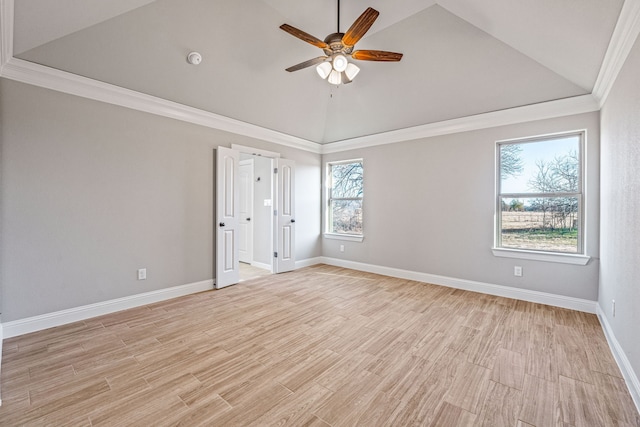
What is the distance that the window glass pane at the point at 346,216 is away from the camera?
18.4ft

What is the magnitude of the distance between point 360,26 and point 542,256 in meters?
3.65

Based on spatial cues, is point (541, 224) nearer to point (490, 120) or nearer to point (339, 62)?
point (490, 120)

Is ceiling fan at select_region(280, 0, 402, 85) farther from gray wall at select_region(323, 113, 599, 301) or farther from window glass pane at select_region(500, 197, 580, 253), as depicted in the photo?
window glass pane at select_region(500, 197, 580, 253)

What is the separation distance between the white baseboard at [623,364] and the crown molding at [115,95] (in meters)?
5.06

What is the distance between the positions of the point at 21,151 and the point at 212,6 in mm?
2436

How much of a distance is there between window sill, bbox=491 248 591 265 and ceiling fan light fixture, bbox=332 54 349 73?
330cm

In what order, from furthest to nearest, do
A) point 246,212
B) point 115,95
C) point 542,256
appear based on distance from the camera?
point 246,212 → point 542,256 → point 115,95

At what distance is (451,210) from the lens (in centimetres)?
434

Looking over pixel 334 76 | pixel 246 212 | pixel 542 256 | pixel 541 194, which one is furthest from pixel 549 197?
pixel 246 212

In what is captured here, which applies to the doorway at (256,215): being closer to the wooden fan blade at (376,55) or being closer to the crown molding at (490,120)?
the crown molding at (490,120)

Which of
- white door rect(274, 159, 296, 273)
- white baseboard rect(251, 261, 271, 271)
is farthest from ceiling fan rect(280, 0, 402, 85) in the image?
white baseboard rect(251, 261, 271, 271)

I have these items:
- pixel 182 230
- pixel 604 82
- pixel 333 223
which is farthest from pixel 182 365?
pixel 604 82

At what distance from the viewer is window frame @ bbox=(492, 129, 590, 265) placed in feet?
11.1

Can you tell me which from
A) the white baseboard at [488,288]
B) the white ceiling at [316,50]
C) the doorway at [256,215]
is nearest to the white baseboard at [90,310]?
the doorway at [256,215]
